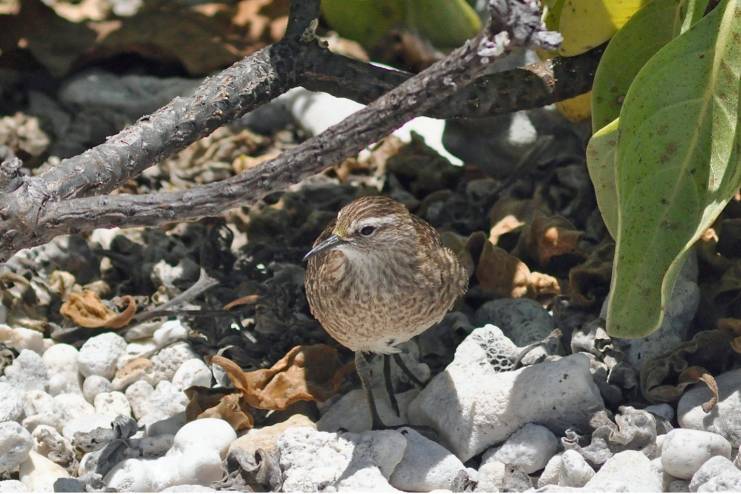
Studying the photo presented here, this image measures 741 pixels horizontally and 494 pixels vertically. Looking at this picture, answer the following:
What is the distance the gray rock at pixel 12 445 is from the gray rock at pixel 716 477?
2256 mm

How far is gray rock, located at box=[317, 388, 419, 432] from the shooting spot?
15.7 feet

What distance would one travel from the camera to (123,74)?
270 inches

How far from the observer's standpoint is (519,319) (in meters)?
5.09

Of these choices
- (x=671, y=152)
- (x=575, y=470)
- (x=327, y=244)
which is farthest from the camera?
(x=327, y=244)

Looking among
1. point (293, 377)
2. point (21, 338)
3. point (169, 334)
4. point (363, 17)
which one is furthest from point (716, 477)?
point (363, 17)

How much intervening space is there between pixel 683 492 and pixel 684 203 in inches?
37.6

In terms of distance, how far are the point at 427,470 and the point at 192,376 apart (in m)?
1.15

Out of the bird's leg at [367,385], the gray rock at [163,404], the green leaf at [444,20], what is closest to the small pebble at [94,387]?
the gray rock at [163,404]

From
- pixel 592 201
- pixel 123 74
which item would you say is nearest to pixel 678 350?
pixel 592 201

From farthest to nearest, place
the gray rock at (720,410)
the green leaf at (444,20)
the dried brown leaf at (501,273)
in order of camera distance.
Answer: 1. the green leaf at (444,20)
2. the dried brown leaf at (501,273)
3. the gray rock at (720,410)

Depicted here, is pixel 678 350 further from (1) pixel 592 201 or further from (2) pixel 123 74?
(2) pixel 123 74

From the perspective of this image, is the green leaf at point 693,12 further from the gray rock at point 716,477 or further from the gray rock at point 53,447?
the gray rock at point 53,447

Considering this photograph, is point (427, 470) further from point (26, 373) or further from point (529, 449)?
point (26, 373)

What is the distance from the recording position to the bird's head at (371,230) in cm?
470
